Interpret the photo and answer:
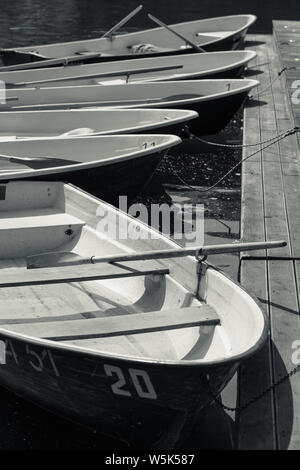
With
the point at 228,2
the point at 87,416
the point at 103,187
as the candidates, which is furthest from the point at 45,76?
the point at 228,2

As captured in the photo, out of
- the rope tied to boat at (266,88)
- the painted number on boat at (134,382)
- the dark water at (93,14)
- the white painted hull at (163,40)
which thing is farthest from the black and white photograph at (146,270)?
the dark water at (93,14)

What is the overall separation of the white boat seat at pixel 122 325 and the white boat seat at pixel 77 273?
2.47 feet

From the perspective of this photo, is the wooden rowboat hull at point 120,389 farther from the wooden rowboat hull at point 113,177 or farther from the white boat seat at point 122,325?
the wooden rowboat hull at point 113,177

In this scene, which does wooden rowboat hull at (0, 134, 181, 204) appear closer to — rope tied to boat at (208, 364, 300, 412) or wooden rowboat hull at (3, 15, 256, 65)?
rope tied to boat at (208, 364, 300, 412)

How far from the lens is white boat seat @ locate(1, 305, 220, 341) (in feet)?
18.1

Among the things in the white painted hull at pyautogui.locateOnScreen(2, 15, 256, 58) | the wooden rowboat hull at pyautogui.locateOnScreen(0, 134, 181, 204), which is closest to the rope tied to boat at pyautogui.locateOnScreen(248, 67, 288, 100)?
the white painted hull at pyautogui.locateOnScreen(2, 15, 256, 58)

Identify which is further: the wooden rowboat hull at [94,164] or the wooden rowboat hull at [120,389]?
the wooden rowboat hull at [94,164]

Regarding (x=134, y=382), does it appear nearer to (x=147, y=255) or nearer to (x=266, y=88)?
(x=147, y=255)

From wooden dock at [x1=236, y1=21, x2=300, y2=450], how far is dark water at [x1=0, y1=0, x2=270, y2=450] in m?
0.43

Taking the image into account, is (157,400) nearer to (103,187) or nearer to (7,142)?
(103,187)

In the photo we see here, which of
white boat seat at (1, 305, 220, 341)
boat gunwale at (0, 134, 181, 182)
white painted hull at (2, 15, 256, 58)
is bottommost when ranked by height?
white painted hull at (2, 15, 256, 58)

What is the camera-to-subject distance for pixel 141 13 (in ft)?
107

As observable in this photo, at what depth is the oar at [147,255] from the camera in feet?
19.8

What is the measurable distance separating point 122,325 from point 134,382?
669 mm
